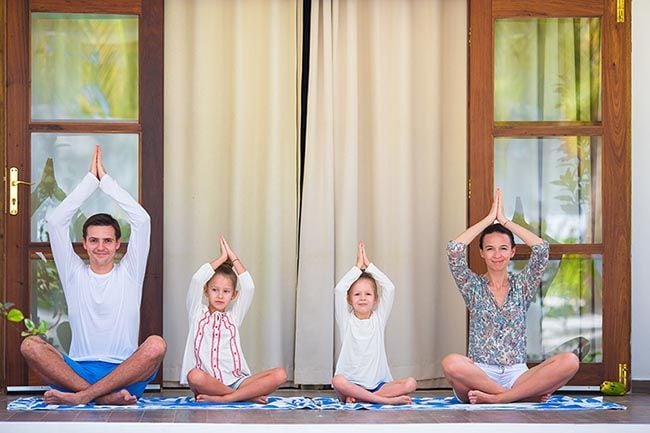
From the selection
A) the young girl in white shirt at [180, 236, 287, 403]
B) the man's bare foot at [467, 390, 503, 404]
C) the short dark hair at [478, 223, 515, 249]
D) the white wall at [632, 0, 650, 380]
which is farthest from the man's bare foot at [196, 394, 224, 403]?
the white wall at [632, 0, 650, 380]

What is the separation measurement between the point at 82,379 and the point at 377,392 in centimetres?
146

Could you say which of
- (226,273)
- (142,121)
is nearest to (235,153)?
(142,121)

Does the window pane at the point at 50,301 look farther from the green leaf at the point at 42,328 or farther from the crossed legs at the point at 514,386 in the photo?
the crossed legs at the point at 514,386

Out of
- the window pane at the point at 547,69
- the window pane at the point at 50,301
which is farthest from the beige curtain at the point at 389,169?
the window pane at the point at 50,301

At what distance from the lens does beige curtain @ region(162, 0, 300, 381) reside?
7.29 meters

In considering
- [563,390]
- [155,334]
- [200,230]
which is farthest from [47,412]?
[563,390]

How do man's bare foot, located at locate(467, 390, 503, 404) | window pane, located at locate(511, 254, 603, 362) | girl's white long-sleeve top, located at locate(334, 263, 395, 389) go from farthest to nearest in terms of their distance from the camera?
window pane, located at locate(511, 254, 603, 362), girl's white long-sleeve top, located at locate(334, 263, 395, 389), man's bare foot, located at locate(467, 390, 503, 404)

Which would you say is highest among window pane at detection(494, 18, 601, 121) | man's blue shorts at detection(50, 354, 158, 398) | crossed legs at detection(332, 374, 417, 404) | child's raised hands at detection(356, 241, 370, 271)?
window pane at detection(494, 18, 601, 121)

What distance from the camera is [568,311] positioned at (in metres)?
7.20

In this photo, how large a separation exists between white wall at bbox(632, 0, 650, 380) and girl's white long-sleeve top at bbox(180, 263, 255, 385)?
222 centimetres

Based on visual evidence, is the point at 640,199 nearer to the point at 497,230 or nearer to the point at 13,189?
the point at 497,230

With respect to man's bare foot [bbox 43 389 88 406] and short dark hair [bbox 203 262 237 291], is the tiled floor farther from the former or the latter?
short dark hair [bbox 203 262 237 291]

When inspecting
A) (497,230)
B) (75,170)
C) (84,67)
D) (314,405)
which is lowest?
(314,405)

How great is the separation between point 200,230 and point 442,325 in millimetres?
1469
